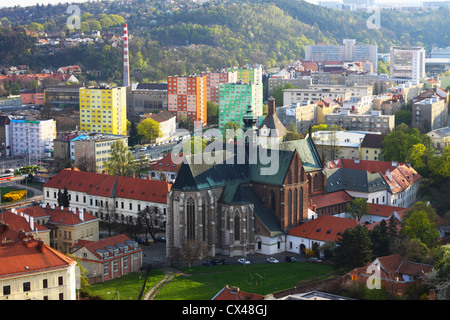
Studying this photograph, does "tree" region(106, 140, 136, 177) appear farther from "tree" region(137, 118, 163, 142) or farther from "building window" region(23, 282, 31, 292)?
"building window" region(23, 282, 31, 292)

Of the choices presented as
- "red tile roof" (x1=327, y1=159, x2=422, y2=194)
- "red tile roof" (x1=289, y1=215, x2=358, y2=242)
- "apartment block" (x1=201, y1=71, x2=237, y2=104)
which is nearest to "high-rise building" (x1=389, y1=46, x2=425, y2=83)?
"apartment block" (x1=201, y1=71, x2=237, y2=104)

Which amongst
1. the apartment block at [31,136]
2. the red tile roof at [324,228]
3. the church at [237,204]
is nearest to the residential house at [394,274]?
the red tile roof at [324,228]

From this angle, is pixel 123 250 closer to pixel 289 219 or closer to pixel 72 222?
pixel 72 222

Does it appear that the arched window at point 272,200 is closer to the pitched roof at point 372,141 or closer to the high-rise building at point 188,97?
the pitched roof at point 372,141

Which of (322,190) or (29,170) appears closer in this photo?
(322,190)

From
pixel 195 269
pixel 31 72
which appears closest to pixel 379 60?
pixel 31 72

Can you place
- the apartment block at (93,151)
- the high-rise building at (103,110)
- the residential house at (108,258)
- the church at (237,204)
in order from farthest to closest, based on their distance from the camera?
the high-rise building at (103,110), the apartment block at (93,151), the church at (237,204), the residential house at (108,258)

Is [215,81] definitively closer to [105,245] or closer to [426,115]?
[426,115]
